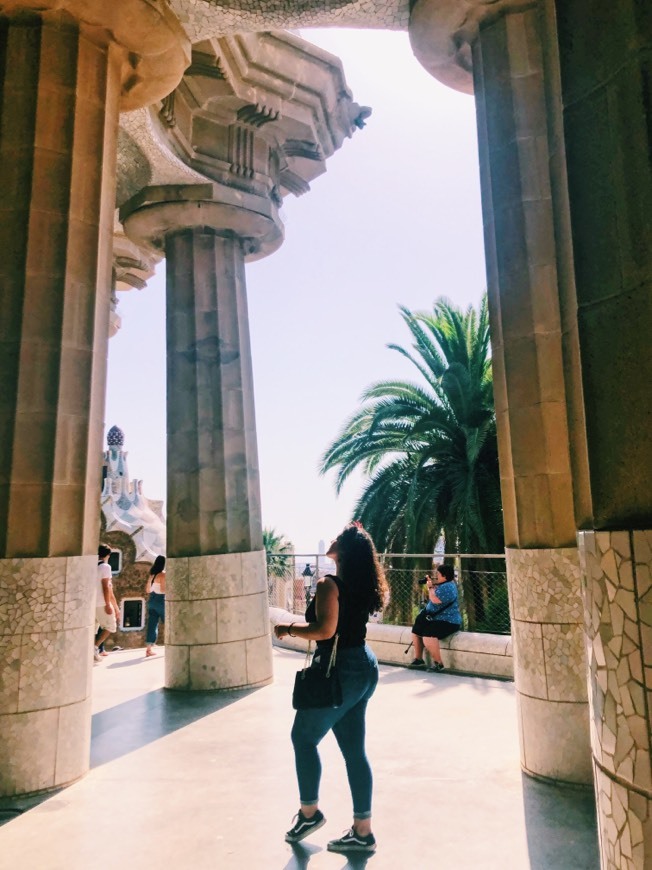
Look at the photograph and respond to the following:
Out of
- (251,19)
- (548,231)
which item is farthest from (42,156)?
(548,231)

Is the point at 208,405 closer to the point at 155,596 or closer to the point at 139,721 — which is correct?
the point at 155,596

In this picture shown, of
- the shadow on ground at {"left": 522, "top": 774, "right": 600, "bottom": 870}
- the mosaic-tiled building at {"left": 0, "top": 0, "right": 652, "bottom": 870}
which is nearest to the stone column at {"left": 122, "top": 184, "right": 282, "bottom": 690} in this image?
the mosaic-tiled building at {"left": 0, "top": 0, "right": 652, "bottom": 870}

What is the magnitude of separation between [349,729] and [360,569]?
89 centimetres

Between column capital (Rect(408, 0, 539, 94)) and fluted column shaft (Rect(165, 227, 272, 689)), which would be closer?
column capital (Rect(408, 0, 539, 94))

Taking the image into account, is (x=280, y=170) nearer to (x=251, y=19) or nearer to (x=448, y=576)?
(x=251, y=19)

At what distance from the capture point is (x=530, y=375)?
5270 millimetres

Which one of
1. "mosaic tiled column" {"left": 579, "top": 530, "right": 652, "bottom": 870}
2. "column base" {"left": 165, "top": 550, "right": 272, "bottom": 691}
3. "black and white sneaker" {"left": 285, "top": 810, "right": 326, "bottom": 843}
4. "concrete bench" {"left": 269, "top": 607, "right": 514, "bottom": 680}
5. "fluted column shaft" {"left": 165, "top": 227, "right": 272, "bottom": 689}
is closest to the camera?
"mosaic tiled column" {"left": 579, "top": 530, "right": 652, "bottom": 870}

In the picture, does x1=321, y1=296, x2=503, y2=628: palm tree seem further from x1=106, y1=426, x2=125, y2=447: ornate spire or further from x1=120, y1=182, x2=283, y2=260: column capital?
x1=106, y1=426, x2=125, y2=447: ornate spire

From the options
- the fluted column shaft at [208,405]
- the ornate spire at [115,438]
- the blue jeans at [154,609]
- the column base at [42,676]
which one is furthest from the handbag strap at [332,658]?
the ornate spire at [115,438]

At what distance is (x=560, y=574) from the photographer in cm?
493

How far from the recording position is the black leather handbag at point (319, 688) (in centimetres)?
361

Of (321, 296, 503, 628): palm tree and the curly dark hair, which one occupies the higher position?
(321, 296, 503, 628): palm tree

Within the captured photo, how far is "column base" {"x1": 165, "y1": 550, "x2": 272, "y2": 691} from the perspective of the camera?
838cm

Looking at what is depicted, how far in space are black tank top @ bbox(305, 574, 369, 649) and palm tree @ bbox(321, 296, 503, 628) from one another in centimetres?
981
